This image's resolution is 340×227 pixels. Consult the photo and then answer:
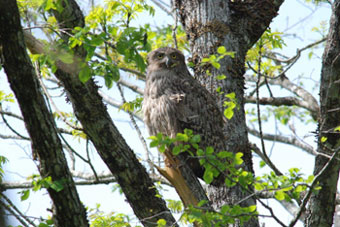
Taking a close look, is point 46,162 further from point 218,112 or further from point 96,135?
point 218,112

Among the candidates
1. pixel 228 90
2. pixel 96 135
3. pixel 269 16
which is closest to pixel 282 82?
pixel 269 16

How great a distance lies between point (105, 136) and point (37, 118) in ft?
2.49

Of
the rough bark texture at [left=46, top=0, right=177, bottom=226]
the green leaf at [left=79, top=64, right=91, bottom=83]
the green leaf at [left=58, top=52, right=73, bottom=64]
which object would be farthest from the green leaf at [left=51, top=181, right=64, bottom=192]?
the green leaf at [left=58, top=52, right=73, bottom=64]

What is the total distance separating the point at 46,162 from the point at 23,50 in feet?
2.74

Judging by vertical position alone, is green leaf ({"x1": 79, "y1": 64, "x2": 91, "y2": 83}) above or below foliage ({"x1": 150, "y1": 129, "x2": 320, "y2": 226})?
above

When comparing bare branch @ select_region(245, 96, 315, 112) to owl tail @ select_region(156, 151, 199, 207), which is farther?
bare branch @ select_region(245, 96, 315, 112)

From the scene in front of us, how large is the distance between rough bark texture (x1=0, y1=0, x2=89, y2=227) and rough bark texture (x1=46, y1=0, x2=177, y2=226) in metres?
0.55

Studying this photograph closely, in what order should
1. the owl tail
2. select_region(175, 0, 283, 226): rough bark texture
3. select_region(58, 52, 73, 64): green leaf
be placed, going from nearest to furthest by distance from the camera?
select_region(58, 52, 73, 64): green leaf < the owl tail < select_region(175, 0, 283, 226): rough bark texture

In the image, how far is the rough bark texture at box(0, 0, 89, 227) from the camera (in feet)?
9.28

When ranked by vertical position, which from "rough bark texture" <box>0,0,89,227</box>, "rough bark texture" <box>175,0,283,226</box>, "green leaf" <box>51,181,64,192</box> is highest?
"rough bark texture" <box>175,0,283,226</box>

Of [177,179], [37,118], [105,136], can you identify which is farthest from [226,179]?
[37,118]

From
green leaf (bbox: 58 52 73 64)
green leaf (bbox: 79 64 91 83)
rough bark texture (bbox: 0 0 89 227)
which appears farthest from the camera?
green leaf (bbox: 79 64 91 83)

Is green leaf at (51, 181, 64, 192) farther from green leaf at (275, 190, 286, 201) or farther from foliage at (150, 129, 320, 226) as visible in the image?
green leaf at (275, 190, 286, 201)

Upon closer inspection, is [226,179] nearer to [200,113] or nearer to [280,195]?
[280,195]
